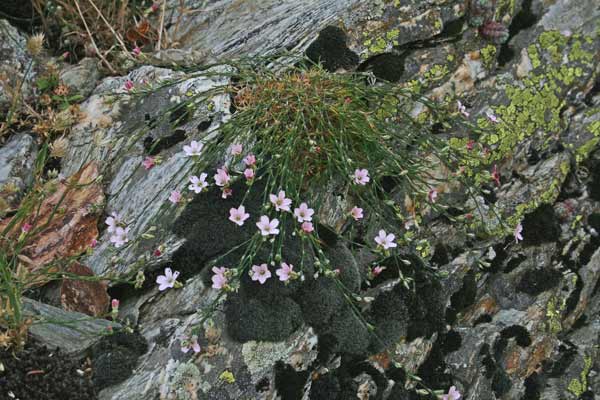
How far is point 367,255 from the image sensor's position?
12.9ft

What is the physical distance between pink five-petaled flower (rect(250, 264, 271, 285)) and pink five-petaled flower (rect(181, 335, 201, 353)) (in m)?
0.44

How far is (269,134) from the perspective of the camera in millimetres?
3781

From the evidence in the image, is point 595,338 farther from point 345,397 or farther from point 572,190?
point 345,397

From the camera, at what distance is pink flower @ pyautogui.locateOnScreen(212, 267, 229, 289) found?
3.21 meters

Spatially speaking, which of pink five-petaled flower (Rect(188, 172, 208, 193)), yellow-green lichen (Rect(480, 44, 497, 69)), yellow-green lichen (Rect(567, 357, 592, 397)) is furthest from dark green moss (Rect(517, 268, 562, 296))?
pink five-petaled flower (Rect(188, 172, 208, 193))

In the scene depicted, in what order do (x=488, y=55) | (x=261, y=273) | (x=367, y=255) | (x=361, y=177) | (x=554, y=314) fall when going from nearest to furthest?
(x=261, y=273), (x=361, y=177), (x=367, y=255), (x=554, y=314), (x=488, y=55)

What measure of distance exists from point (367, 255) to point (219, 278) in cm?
111

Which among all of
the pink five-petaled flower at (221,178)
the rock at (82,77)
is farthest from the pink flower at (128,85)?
the pink five-petaled flower at (221,178)

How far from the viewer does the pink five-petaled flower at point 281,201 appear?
3.36 meters

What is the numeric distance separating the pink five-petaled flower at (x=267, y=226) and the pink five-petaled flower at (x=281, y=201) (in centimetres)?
9

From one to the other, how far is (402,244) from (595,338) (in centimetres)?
191

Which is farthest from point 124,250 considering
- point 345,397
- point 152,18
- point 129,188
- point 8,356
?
point 152,18

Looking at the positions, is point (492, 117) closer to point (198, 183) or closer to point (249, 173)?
point (249, 173)

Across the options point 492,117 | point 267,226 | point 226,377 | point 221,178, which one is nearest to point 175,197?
point 221,178
